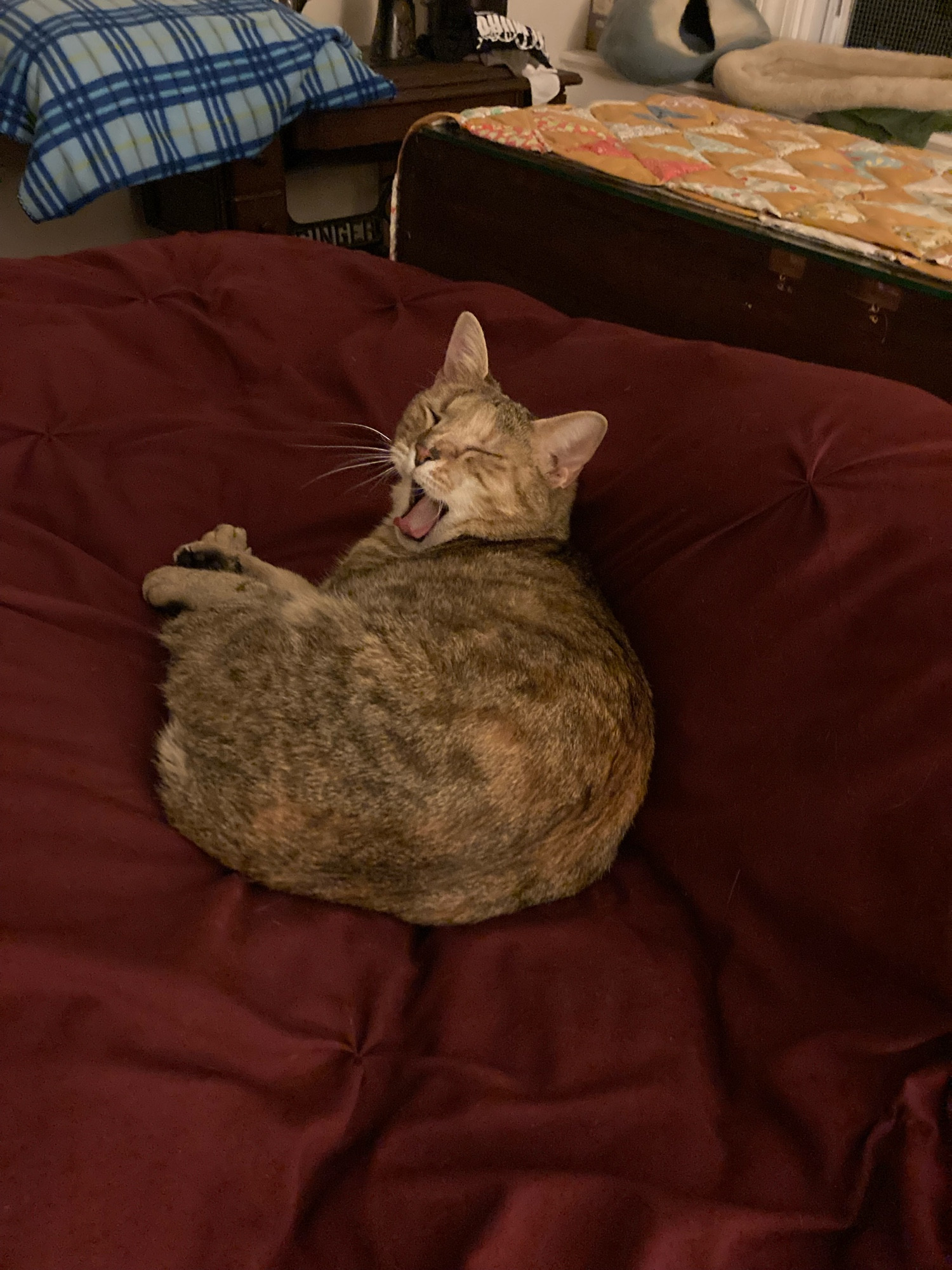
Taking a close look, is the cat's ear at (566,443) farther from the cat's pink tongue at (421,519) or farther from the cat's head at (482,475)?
the cat's pink tongue at (421,519)

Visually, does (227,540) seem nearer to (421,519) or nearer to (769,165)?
(421,519)

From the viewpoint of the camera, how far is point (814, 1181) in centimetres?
85

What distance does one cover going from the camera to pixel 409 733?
3.46 feet

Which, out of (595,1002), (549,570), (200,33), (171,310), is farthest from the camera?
(200,33)

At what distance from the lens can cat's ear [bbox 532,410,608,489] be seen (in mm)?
1412

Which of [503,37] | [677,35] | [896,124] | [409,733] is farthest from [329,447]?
[677,35]

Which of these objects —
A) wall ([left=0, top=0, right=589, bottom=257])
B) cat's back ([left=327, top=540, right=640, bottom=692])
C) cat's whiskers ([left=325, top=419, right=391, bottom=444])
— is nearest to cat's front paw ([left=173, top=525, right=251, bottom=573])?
cat's back ([left=327, top=540, right=640, bottom=692])

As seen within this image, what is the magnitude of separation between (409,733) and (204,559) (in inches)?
23.9

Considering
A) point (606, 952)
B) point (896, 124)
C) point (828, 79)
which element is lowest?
point (606, 952)

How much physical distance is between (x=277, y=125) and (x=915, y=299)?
2.19 m

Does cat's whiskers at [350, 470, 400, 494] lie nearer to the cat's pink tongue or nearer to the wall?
the cat's pink tongue

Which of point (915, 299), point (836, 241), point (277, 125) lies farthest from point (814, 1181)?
point (277, 125)

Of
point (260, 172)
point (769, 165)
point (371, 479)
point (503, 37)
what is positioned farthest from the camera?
point (503, 37)

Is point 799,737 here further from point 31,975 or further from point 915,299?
point 915,299
